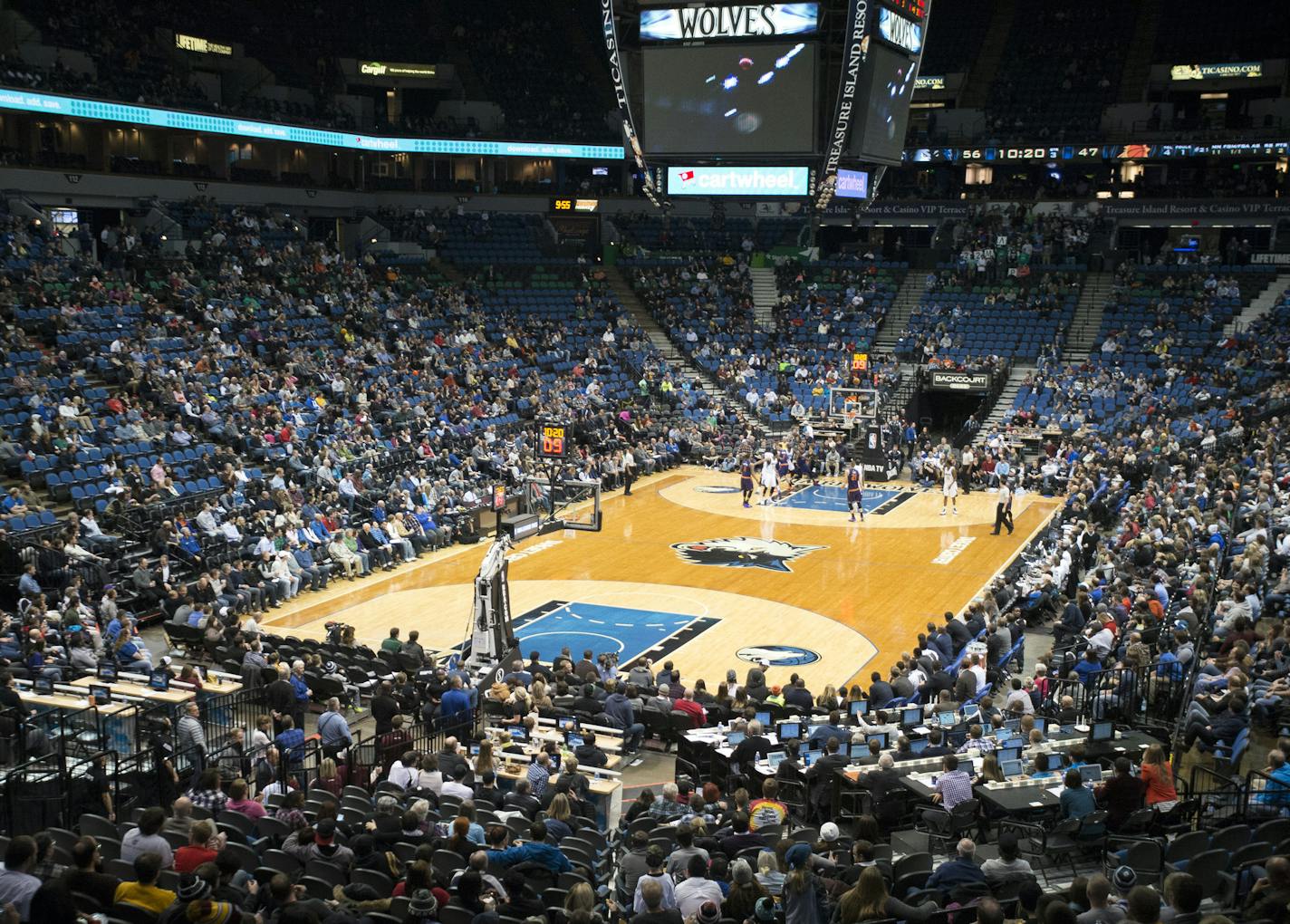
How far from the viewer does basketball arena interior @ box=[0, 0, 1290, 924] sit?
977cm

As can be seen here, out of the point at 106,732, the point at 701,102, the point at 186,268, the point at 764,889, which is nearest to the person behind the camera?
the point at 764,889

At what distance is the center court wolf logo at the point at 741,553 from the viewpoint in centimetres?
2745

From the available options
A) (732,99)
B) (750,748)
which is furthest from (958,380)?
(750,748)

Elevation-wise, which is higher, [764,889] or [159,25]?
[159,25]

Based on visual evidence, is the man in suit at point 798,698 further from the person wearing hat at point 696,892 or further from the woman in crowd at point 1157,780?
the person wearing hat at point 696,892

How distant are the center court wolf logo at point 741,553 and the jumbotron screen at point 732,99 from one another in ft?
31.1

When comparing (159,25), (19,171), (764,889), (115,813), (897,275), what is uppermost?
(159,25)

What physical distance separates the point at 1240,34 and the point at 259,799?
5078cm

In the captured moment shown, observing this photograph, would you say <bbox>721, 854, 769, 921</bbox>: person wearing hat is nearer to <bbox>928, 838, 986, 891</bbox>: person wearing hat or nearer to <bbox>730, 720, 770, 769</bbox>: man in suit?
<bbox>928, 838, 986, 891</bbox>: person wearing hat

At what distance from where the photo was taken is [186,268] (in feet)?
119

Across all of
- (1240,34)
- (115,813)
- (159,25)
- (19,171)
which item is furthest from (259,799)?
(1240,34)

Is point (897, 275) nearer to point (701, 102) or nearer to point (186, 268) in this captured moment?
point (186, 268)

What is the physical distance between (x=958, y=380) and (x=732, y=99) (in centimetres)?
2273

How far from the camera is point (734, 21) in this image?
20.1 m
